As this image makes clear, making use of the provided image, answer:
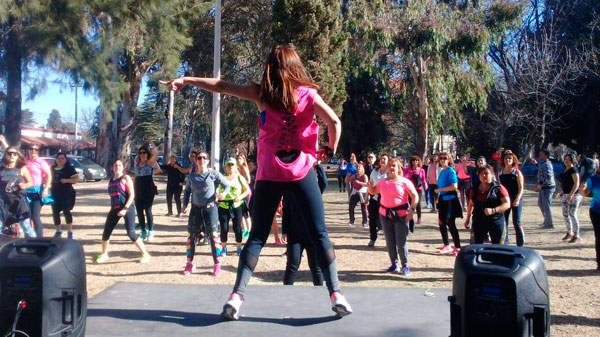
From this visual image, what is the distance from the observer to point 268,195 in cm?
402

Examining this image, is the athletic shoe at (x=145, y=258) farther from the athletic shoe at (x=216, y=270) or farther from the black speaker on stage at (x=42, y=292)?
the black speaker on stage at (x=42, y=292)

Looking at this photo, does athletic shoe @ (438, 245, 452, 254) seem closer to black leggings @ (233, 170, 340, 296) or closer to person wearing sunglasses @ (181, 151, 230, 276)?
person wearing sunglasses @ (181, 151, 230, 276)

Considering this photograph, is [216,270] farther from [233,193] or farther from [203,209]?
[233,193]

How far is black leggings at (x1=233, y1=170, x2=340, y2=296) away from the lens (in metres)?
3.99

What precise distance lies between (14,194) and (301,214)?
689 centimetres

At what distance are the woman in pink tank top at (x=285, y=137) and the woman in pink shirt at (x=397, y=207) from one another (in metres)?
4.51

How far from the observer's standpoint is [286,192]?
13.2ft

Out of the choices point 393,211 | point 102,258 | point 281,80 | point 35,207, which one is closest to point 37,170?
point 35,207

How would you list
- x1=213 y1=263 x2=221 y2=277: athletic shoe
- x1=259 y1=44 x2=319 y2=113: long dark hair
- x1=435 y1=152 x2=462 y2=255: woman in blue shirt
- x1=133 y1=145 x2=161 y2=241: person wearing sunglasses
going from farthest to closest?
x1=133 y1=145 x2=161 y2=241: person wearing sunglasses → x1=435 y1=152 x2=462 y2=255: woman in blue shirt → x1=213 y1=263 x2=221 y2=277: athletic shoe → x1=259 y1=44 x2=319 y2=113: long dark hair

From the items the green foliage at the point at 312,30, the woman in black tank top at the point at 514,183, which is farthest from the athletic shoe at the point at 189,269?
the green foliage at the point at 312,30

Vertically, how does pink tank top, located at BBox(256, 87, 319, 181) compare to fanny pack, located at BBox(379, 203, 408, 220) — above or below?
above

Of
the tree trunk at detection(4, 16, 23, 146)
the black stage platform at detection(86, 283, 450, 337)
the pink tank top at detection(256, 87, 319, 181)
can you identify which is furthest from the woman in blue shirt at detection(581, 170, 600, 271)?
the tree trunk at detection(4, 16, 23, 146)

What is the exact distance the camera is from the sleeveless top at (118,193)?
355 inches

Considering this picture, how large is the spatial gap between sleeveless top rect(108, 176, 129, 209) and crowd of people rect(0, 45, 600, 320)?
15mm
